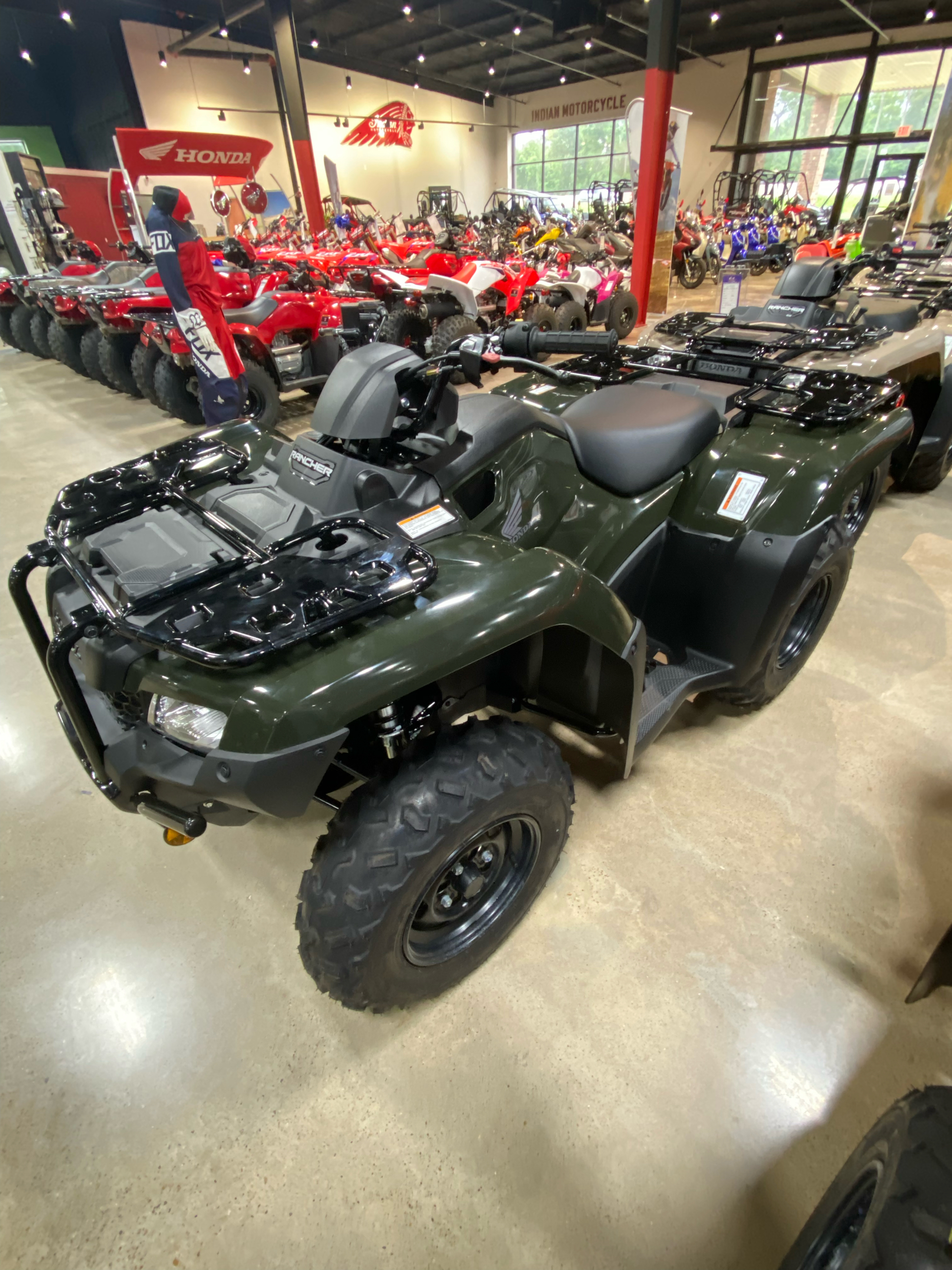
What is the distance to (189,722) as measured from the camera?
3.81 feet

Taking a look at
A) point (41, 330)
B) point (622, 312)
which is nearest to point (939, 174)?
point (622, 312)

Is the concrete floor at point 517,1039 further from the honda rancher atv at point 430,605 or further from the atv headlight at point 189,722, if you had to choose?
the atv headlight at point 189,722

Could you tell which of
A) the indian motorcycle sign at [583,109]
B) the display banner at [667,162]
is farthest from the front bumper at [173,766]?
the indian motorcycle sign at [583,109]

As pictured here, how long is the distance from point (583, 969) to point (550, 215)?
1313cm

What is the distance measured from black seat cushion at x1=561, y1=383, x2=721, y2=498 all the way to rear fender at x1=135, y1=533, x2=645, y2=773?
0.59 metres

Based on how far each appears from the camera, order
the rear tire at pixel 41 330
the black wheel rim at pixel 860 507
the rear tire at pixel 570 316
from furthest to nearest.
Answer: the rear tire at pixel 41 330
the rear tire at pixel 570 316
the black wheel rim at pixel 860 507

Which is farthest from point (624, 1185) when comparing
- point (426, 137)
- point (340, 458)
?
point (426, 137)

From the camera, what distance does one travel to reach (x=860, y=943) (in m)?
1.59

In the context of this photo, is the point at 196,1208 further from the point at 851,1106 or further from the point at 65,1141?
the point at 851,1106

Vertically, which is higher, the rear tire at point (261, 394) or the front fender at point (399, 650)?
the front fender at point (399, 650)

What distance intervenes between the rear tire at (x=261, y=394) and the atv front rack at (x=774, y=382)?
11.4 feet

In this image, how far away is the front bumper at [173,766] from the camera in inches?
38.5

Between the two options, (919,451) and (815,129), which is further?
(815,129)

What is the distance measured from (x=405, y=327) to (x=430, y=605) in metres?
6.35
